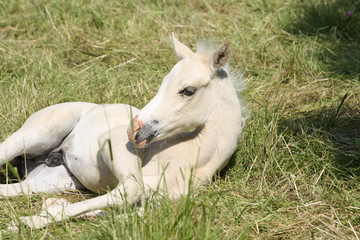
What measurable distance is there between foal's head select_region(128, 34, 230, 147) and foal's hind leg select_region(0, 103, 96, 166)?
0.98m

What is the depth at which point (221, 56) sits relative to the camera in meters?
3.96

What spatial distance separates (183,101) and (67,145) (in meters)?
1.15

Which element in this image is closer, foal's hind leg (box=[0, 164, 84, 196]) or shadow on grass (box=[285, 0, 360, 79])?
foal's hind leg (box=[0, 164, 84, 196])

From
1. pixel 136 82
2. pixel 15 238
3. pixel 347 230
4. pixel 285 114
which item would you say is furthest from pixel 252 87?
pixel 15 238

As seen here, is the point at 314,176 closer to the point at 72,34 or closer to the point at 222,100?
the point at 222,100

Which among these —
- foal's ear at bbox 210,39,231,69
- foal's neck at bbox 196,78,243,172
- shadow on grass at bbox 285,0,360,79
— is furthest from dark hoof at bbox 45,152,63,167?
shadow on grass at bbox 285,0,360,79

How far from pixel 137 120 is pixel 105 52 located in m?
2.94

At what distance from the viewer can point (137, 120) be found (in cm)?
373

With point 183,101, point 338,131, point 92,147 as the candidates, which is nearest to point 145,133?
point 183,101

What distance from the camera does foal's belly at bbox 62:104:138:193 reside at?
4.21m

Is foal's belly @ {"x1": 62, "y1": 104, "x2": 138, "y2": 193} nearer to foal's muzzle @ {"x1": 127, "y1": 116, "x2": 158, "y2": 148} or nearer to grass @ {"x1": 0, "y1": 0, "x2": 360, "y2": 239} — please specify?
grass @ {"x1": 0, "y1": 0, "x2": 360, "y2": 239}

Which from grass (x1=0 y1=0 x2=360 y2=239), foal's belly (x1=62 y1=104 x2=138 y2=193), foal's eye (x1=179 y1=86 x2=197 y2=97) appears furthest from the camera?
foal's belly (x1=62 y1=104 x2=138 y2=193)

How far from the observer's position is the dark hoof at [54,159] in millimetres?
4551

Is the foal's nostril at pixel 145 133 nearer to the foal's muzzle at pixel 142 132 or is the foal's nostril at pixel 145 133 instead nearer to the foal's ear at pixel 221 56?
the foal's muzzle at pixel 142 132
